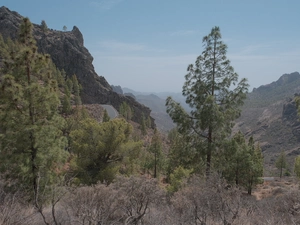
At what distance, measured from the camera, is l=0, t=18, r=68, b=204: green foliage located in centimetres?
841

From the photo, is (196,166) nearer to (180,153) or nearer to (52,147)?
(180,153)

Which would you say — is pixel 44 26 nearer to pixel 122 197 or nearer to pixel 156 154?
pixel 156 154

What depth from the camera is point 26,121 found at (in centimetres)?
863

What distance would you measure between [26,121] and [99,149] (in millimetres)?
6628

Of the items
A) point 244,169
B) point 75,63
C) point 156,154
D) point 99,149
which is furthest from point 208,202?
point 75,63

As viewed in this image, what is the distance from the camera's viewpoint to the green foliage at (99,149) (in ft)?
47.6

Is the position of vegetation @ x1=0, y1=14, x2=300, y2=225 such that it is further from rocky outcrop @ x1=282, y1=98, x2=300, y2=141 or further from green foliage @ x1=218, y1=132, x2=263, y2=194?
rocky outcrop @ x1=282, y1=98, x2=300, y2=141

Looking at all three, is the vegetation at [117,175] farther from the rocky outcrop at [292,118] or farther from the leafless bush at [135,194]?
the rocky outcrop at [292,118]

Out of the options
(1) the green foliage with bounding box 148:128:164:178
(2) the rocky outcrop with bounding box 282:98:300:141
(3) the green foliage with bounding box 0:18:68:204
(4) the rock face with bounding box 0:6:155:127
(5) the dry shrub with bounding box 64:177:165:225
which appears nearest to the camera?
(5) the dry shrub with bounding box 64:177:165:225

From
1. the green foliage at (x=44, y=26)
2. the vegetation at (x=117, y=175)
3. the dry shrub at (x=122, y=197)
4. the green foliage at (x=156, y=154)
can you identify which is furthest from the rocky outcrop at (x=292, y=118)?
the dry shrub at (x=122, y=197)

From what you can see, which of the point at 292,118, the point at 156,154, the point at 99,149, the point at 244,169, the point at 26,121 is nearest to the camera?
the point at 26,121

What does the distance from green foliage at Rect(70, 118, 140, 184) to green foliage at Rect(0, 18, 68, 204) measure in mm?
5332

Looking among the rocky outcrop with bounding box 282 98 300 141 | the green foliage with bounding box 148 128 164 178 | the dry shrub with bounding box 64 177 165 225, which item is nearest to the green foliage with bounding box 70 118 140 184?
the dry shrub with bounding box 64 177 165 225

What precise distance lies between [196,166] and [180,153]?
1051 millimetres
